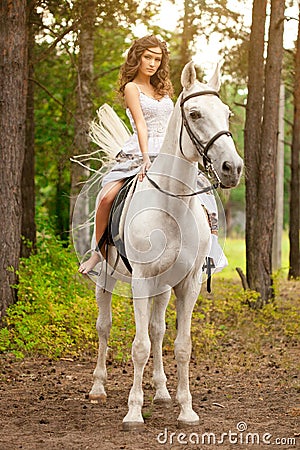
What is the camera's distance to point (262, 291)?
1415 centimetres

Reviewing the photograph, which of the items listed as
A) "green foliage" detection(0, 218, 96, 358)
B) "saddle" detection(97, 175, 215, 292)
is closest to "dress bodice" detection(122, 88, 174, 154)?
"saddle" detection(97, 175, 215, 292)

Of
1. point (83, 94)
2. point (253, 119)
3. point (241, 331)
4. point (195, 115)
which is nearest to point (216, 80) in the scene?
point (195, 115)

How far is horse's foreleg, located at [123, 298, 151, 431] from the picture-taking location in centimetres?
656

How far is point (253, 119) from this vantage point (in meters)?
14.4

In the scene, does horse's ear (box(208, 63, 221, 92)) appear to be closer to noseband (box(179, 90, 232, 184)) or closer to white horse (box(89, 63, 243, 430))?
white horse (box(89, 63, 243, 430))

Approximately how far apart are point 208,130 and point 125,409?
2.91 meters

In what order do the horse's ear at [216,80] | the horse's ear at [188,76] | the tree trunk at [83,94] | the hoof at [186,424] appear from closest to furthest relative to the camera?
the horse's ear at [188,76] < the horse's ear at [216,80] < the hoof at [186,424] < the tree trunk at [83,94]

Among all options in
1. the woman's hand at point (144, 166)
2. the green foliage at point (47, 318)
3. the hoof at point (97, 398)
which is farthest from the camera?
the green foliage at point (47, 318)

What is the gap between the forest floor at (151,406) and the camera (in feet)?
20.5

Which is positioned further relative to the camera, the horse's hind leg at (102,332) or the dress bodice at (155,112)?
the horse's hind leg at (102,332)

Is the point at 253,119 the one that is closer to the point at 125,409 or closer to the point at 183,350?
the point at 125,409

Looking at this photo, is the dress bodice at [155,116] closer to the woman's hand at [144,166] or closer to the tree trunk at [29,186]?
the woman's hand at [144,166]

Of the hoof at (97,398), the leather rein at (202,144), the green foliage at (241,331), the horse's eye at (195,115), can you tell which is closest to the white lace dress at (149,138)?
the leather rein at (202,144)

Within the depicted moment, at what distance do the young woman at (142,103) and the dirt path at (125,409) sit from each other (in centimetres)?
168
